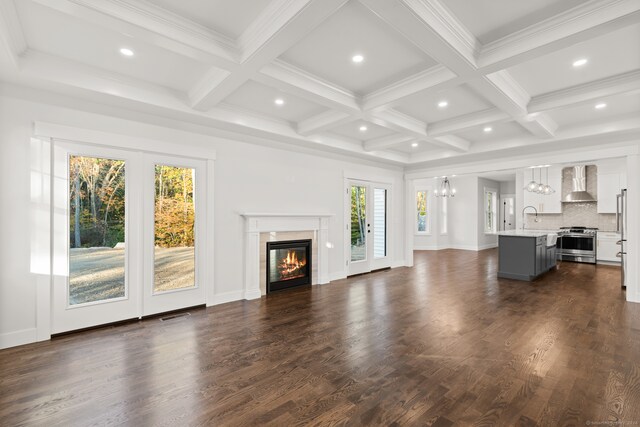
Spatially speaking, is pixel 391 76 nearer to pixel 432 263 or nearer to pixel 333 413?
pixel 333 413

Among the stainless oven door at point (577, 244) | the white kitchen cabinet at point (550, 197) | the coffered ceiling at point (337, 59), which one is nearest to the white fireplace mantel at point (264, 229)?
the coffered ceiling at point (337, 59)

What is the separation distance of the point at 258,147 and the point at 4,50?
3.01 m

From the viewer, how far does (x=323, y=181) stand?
19.7ft

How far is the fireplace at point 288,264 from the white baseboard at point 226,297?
1.74 ft

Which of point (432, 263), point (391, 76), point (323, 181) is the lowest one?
point (432, 263)

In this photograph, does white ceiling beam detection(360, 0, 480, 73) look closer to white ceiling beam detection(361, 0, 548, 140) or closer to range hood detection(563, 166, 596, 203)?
white ceiling beam detection(361, 0, 548, 140)

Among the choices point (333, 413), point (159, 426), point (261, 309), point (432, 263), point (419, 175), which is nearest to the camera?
point (159, 426)

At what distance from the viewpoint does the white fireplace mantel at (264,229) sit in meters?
4.87

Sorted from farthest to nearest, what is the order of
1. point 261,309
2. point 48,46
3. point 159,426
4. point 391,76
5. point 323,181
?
point 323,181 → point 261,309 → point 391,76 → point 48,46 → point 159,426

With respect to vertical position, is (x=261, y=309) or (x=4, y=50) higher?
(x=4, y=50)

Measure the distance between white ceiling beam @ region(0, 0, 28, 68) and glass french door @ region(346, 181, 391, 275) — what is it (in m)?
5.01

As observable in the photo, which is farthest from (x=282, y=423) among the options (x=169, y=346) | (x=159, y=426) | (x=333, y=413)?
(x=169, y=346)

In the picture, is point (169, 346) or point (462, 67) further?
point (169, 346)

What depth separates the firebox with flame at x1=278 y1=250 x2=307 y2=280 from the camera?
5.37 m
